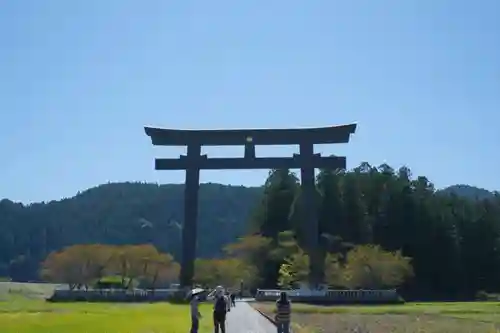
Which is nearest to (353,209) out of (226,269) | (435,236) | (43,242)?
(435,236)

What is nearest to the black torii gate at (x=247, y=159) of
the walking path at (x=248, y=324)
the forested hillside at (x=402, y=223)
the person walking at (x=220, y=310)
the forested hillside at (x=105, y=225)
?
the walking path at (x=248, y=324)

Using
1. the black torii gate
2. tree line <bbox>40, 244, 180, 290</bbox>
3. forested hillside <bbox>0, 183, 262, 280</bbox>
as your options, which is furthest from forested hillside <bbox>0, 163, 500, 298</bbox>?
forested hillside <bbox>0, 183, 262, 280</bbox>

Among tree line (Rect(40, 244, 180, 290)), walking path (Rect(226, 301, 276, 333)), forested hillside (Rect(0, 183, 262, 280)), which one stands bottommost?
walking path (Rect(226, 301, 276, 333))

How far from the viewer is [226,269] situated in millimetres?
80062

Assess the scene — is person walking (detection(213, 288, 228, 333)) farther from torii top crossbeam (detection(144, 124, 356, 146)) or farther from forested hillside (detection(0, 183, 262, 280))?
forested hillside (detection(0, 183, 262, 280))

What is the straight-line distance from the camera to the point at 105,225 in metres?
179

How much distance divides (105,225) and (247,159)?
135 meters

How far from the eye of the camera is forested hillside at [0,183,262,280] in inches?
6526

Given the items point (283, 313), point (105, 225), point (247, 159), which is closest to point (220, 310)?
point (283, 313)

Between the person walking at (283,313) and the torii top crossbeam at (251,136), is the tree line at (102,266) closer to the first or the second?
the torii top crossbeam at (251,136)

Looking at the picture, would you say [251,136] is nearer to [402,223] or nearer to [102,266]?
[102,266]

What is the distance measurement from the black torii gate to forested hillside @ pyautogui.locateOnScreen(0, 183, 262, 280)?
108034mm

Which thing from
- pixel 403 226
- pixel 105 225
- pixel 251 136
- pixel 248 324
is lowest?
pixel 248 324

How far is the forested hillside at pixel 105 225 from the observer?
544 feet
